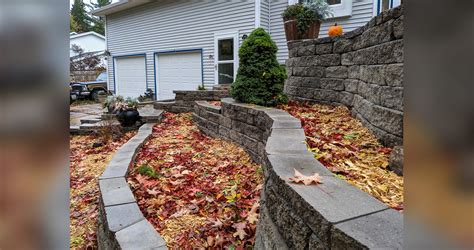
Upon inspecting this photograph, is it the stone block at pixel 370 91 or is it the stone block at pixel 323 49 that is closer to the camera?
the stone block at pixel 370 91

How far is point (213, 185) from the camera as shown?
3236 millimetres

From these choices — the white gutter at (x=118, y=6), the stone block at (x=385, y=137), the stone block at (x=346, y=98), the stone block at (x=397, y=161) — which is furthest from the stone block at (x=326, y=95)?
the white gutter at (x=118, y=6)

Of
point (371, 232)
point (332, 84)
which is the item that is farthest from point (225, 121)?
point (371, 232)

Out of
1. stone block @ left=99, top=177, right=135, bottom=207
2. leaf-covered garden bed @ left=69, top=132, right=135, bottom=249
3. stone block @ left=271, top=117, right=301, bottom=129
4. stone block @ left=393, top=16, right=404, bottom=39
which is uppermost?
stone block @ left=393, top=16, right=404, bottom=39

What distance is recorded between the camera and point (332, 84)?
169 inches

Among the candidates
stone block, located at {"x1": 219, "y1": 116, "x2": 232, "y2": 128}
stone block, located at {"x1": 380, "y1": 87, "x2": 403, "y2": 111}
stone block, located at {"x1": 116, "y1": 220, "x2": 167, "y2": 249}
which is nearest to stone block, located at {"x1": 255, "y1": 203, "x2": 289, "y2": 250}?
stone block, located at {"x1": 116, "y1": 220, "x2": 167, "y2": 249}

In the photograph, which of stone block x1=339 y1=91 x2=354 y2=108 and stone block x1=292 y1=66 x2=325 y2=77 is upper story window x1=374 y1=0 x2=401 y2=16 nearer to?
stone block x1=292 y1=66 x2=325 y2=77

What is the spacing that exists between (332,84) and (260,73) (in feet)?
3.33

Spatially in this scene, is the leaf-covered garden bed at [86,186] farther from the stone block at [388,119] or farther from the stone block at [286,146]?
the stone block at [388,119]

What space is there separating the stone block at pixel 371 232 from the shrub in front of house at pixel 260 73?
304 centimetres

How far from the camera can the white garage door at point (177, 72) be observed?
9.79m

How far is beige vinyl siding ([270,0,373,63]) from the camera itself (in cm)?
640

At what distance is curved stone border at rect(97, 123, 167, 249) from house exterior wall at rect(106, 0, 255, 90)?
600 cm
